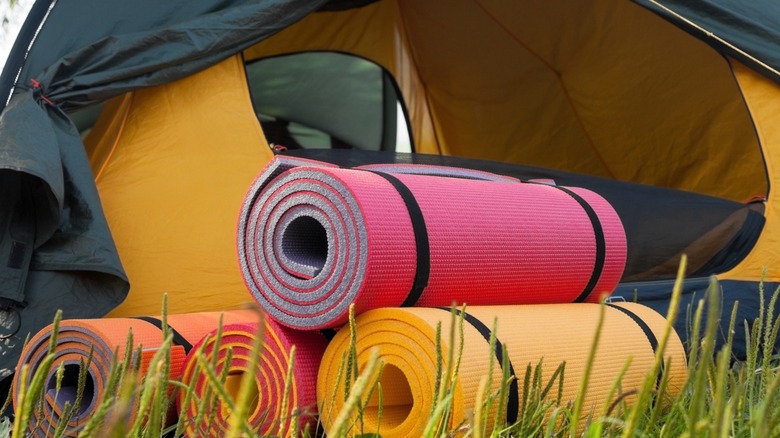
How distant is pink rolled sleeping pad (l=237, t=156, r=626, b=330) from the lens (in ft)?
3.67

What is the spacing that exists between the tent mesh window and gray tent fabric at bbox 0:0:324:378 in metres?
0.83

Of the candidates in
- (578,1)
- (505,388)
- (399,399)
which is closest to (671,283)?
(578,1)

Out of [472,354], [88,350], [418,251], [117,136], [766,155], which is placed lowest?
[88,350]

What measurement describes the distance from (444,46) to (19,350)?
2123mm

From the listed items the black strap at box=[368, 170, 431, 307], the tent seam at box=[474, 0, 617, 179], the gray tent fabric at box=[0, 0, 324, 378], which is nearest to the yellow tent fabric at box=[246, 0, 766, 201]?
the tent seam at box=[474, 0, 617, 179]

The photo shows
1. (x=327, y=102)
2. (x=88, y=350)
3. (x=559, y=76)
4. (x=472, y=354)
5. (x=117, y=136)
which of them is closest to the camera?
(x=472, y=354)

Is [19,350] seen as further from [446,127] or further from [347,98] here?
[446,127]

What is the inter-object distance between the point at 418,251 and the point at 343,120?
6.70ft

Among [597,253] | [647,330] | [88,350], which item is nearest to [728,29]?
[597,253]

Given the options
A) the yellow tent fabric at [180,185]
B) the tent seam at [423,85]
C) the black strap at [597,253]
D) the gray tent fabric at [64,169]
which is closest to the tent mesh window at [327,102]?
the tent seam at [423,85]

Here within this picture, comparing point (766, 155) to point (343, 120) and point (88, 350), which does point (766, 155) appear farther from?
point (88, 350)

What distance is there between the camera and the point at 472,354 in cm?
101

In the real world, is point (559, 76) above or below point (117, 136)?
above

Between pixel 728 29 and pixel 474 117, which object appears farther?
pixel 474 117
